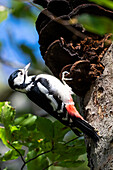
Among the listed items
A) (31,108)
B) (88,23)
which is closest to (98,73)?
(88,23)

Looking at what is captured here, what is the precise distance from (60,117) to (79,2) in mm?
1049

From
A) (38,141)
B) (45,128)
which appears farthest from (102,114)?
(38,141)

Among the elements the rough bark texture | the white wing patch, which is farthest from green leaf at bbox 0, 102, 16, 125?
the rough bark texture

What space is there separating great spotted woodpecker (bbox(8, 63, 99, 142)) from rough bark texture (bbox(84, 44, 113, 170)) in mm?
215

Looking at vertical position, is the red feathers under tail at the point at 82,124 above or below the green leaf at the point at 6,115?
below

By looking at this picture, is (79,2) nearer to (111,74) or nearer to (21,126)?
(111,74)

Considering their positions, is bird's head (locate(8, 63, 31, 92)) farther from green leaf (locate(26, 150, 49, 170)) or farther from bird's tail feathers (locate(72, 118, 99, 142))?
bird's tail feathers (locate(72, 118, 99, 142))

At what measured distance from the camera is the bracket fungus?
2.27 metres

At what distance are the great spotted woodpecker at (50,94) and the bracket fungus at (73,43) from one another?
24cm

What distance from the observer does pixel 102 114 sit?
2.07 m

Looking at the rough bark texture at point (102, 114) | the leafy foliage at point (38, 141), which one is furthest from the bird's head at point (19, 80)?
the rough bark texture at point (102, 114)

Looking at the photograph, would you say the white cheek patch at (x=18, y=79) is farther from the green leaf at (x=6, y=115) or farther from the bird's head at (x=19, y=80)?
the green leaf at (x=6, y=115)

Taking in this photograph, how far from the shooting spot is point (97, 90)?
2.21 m

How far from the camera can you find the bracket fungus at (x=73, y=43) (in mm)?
2270
